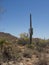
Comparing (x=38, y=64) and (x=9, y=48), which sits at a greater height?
(x=9, y=48)

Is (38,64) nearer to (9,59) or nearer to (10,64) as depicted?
(10,64)

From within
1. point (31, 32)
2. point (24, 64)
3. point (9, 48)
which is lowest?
point (24, 64)

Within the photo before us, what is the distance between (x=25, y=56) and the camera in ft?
63.7

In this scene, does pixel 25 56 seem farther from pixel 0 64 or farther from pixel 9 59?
pixel 0 64

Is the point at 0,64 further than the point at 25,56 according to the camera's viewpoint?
No

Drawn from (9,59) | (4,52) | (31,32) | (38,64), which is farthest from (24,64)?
(31,32)

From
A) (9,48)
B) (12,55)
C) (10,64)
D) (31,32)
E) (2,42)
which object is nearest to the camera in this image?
(10,64)

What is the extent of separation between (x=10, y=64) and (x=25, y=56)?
461cm

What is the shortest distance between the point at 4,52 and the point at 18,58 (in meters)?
1.57

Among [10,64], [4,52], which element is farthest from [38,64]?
[4,52]

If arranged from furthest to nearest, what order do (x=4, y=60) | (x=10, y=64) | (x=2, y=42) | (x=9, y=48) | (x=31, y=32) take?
(x=31, y=32)
(x=2, y=42)
(x=9, y=48)
(x=4, y=60)
(x=10, y=64)

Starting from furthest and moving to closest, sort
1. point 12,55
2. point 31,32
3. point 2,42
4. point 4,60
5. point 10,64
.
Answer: point 31,32
point 2,42
point 12,55
point 4,60
point 10,64

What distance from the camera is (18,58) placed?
17.5 meters

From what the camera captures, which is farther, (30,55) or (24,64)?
(30,55)
